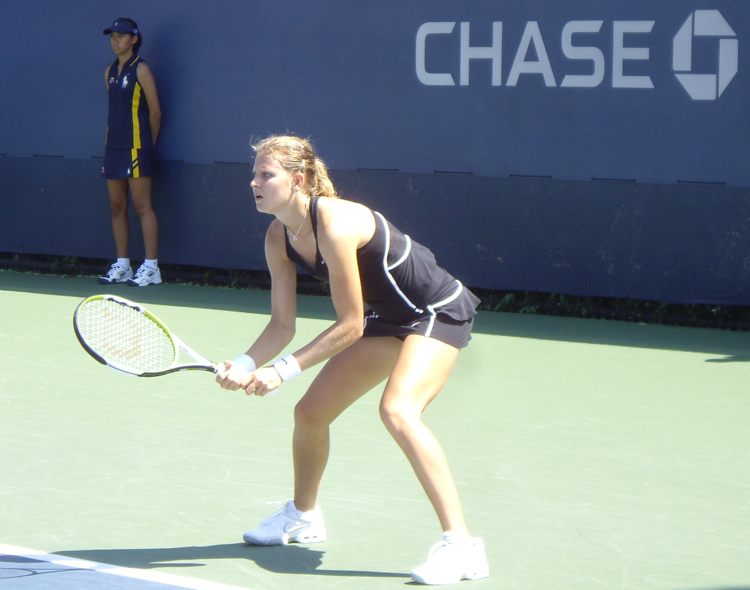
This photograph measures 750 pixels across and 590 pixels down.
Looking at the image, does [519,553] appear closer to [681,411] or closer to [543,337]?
[681,411]

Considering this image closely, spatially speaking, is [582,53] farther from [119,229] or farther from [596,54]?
[119,229]

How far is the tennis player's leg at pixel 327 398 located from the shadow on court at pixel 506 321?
370 cm

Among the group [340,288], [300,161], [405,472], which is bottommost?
[405,472]

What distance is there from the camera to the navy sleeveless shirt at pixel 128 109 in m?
9.41

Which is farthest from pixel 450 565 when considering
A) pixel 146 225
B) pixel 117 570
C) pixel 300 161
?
pixel 146 225

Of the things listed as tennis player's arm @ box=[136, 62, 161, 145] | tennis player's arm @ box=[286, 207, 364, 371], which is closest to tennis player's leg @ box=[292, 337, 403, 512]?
tennis player's arm @ box=[286, 207, 364, 371]

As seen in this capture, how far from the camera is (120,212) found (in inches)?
380

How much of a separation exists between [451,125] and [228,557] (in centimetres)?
552

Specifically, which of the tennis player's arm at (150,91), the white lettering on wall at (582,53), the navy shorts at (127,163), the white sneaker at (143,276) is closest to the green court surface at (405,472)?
the white lettering on wall at (582,53)

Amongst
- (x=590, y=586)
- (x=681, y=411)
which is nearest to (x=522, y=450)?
(x=681, y=411)

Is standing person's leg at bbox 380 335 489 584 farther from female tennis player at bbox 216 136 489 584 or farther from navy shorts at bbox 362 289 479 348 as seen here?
navy shorts at bbox 362 289 479 348

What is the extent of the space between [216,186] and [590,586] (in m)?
6.83

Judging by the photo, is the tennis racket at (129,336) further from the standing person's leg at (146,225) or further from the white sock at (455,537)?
the standing person's leg at (146,225)

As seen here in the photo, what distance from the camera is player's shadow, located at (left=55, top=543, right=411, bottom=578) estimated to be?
11.0 feet
